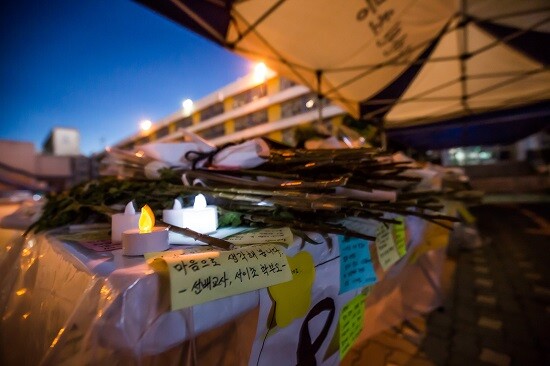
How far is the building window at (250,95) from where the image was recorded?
2073 centimetres

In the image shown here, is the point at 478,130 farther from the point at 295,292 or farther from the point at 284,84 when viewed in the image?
the point at 284,84

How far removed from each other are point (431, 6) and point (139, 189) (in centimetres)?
306

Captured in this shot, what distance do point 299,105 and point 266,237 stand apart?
19.2 metres

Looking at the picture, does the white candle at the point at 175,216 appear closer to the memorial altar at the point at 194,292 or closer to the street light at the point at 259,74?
the memorial altar at the point at 194,292

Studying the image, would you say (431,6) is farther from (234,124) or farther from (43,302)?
(234,124)

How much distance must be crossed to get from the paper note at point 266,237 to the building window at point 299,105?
1766cm

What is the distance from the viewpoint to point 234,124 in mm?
24359

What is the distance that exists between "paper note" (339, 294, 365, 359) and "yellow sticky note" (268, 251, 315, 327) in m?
0.31

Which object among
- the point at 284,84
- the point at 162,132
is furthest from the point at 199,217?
the point at 162,132

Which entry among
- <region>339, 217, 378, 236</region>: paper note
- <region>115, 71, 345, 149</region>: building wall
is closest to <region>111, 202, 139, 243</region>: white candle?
<region>339, 217, 378, 236</region>: paper note

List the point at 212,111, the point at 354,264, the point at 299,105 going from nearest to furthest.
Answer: the point at 354,264 < the point at 299,105 < the point at 212,111

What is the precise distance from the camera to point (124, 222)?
729mm

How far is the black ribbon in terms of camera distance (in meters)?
0.75

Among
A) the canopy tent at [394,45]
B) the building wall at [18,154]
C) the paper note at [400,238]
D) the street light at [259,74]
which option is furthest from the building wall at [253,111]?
the paper note at [400,238]
